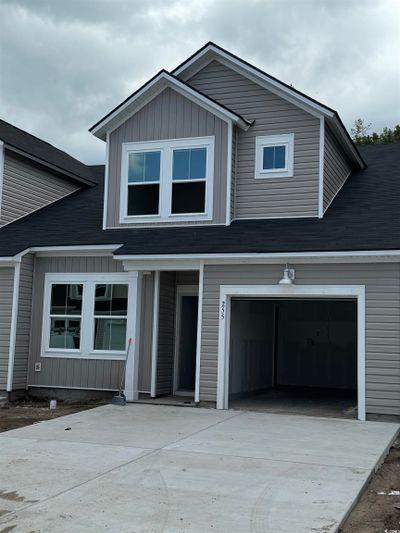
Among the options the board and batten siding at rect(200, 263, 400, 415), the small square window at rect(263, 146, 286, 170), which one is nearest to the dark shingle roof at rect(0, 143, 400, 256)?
the board and batten siding at rect(200, 263, 400, 415)

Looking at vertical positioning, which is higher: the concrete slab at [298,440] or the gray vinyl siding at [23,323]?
the gray vinyl siding at [23,323]

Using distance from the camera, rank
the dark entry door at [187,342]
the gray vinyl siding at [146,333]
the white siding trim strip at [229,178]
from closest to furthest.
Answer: the gray vinyl siding at [146,333]
the white siding trim strip at [229,178]
the dark entry door at [187,342]

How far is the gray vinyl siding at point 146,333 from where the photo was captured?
1255cm

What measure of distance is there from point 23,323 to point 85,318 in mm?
1331

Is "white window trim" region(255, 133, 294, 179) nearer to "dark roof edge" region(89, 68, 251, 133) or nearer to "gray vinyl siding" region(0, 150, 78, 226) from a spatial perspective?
"dark roof edge" region(89, 68, 251, 133)

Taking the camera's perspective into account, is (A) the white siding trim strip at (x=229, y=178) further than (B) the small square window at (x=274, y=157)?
No

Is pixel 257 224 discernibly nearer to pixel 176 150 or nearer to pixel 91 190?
pixel 176 150

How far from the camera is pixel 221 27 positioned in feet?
47.7

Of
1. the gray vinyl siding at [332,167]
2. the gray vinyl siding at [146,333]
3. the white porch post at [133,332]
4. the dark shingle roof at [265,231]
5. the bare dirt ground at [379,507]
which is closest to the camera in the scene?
the bare dirt ground at [379,507]

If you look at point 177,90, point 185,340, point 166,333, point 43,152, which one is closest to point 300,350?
point 185,340

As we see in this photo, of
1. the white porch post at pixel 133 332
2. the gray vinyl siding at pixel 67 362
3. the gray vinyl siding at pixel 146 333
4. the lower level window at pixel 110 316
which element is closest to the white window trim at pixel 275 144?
the gray vinyl siding at pixel 146 333

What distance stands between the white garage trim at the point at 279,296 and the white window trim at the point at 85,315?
7.52 ft

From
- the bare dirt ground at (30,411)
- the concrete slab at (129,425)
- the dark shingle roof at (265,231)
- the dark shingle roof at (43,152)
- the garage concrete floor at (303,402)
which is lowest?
the bare dirt ground at (30,411)

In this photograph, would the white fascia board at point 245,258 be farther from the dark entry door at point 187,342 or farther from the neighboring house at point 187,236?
the dark entry door at point 187,342
